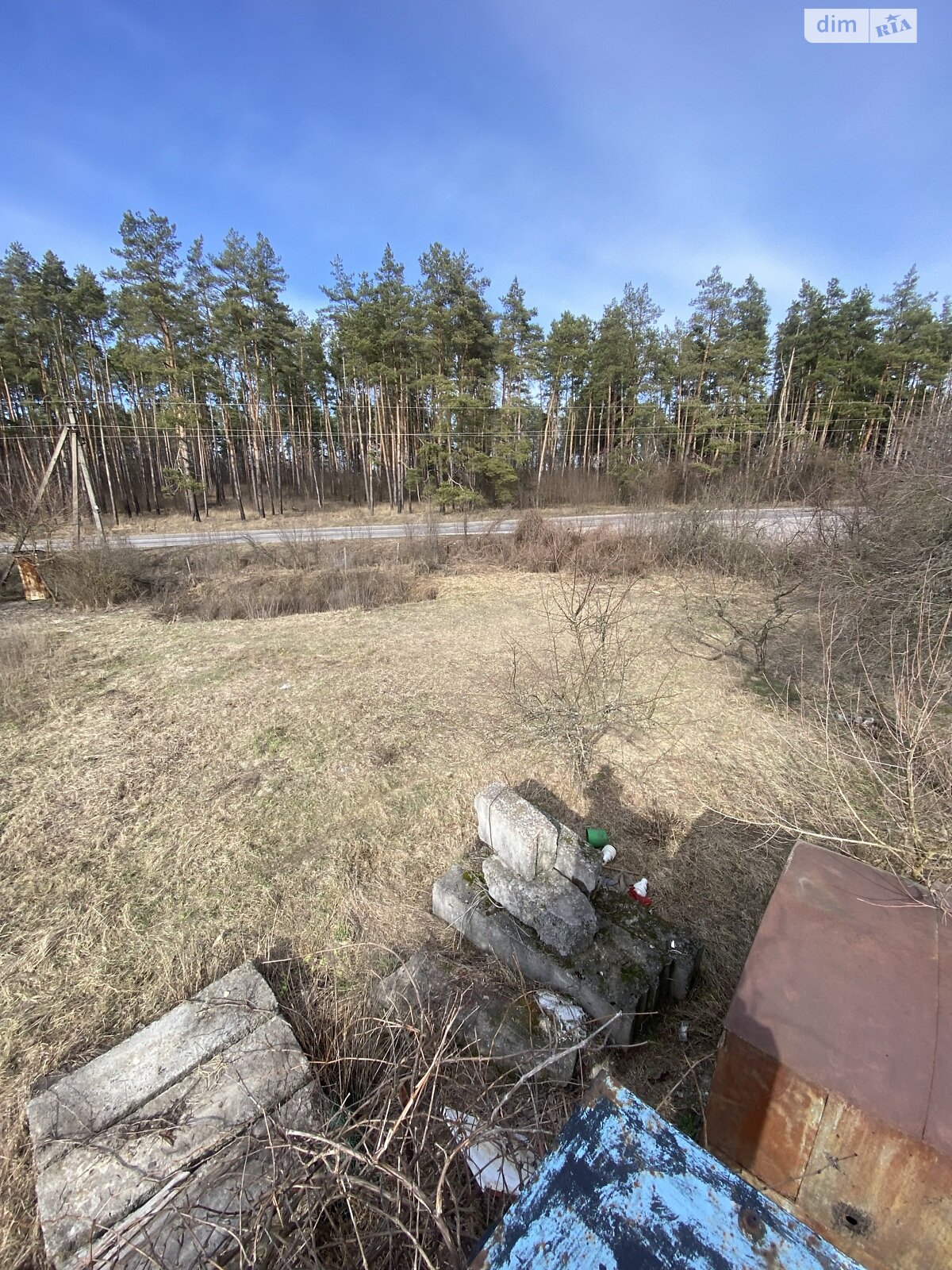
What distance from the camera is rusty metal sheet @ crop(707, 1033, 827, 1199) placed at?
1.31 meters

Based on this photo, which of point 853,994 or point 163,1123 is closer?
point 853,994

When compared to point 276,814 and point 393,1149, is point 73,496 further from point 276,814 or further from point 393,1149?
point 393,1149

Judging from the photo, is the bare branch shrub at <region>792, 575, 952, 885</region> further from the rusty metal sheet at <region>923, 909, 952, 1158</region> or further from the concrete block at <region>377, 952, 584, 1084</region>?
the concrete block at <region>377, 952, 584, 1084</region>

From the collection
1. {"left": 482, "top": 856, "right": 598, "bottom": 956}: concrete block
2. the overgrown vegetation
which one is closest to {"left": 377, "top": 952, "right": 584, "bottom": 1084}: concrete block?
the overgrown vegetation

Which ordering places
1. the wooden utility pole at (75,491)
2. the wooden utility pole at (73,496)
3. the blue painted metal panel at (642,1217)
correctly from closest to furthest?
1. the blue painted metal panel at (642,1217)
2. the wooden utility pole at (73,496)
3. the wooden utility pole at (75,491)

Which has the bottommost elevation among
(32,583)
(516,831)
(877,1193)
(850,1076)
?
(516,831)

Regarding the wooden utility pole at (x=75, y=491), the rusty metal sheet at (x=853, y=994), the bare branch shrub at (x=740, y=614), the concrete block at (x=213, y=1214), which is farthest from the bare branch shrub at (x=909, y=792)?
the wooden utility pole at (x=75, y=491)

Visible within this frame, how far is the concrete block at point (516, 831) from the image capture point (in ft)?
8.98

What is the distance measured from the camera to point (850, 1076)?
125 cm

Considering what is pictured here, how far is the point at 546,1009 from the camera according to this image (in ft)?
7.06

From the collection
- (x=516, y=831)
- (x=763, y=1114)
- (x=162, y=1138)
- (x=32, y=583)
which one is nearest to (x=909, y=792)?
(x=763, y=1114)

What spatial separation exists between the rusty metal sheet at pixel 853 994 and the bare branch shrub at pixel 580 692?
235 cm

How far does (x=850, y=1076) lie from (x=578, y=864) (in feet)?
4.84

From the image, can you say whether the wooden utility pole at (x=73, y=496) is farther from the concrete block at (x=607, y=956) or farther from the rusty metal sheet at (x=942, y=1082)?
the rusty metal sheet at (x=942, y=1082)
